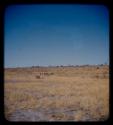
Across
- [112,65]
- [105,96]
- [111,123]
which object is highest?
[112,65]

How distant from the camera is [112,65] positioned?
2.73 m

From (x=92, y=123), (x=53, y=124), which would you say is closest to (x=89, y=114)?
(x=92, y=123)

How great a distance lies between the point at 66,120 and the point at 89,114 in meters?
0.34

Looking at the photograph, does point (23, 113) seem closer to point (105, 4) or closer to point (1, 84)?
point (1, 84)

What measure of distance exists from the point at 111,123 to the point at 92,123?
0.64 ft

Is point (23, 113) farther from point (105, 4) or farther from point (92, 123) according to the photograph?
point (105, 4)

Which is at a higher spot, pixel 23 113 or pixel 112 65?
pixel 112 65

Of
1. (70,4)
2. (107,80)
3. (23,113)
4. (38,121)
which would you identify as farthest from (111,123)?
(70,4)

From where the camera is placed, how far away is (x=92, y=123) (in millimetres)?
2709

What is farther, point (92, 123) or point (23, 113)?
point (23, 113)

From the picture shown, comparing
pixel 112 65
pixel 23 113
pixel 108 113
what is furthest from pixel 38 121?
pixel 112 65

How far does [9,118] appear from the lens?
109 inches

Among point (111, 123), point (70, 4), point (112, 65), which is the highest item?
point (70, 4)

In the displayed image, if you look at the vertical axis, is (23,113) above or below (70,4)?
below
